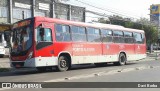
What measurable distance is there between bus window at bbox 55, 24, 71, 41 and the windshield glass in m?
1.88

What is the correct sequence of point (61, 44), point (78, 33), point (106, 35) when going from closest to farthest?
point (61, 44) < point (78, 33) < point (106, 35)

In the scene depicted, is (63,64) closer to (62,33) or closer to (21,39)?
(62,33)

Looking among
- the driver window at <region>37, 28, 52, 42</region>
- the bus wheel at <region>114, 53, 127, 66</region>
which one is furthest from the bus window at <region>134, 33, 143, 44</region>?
the driver window at <region>37, 28, 52, 42</region>

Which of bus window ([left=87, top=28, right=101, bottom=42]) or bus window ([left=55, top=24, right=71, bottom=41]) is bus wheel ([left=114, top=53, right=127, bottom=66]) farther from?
bus window ([left=55, top=24, right=71, bottom=41])

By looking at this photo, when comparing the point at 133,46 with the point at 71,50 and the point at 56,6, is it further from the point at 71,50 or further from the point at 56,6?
the point at 56,6

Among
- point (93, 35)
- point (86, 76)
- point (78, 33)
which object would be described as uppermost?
point (78, 33)

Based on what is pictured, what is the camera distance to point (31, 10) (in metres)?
42.1

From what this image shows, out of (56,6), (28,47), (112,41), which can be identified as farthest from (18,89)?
(56,6)

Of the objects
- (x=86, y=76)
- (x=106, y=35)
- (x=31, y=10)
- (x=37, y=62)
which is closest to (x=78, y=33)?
(x=106, y=35)

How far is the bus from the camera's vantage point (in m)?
16.0

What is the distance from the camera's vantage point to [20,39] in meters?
16.5

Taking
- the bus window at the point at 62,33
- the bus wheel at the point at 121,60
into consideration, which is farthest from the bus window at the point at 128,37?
the bus window at the point at 62,33

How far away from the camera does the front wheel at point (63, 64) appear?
1731 centimetres

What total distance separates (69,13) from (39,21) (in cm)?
3174
